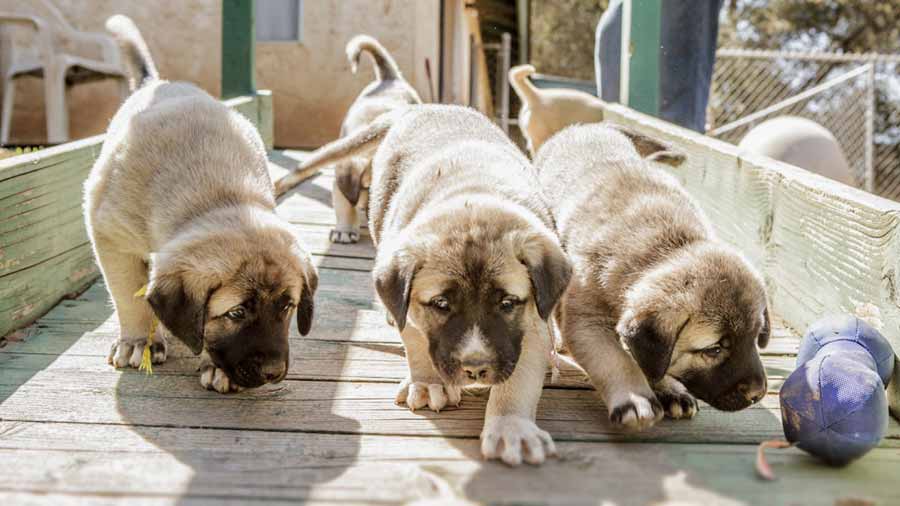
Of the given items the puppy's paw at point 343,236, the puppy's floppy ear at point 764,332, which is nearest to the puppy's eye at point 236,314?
the puppy's floppy ear at point 764,332

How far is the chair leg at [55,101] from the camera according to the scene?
9523mm

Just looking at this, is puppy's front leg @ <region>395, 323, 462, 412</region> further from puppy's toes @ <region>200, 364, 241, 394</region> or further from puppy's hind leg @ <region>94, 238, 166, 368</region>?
puppy's hind leg @ <region>94, 238, 166, 368</region>

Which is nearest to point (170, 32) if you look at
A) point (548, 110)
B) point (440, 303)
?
point (548, 110)

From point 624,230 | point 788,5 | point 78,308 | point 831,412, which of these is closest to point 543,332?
point 624,230

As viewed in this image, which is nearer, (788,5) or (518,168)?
(518,168)

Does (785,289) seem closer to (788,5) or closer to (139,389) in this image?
(139,389)

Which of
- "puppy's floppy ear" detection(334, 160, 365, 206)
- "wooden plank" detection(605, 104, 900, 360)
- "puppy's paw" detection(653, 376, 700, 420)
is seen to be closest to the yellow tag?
"puppy's paw" detection(653, 376, 700, 420)

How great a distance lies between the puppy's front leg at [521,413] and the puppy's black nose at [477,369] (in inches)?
5.0

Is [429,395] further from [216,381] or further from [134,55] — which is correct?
[134,55]

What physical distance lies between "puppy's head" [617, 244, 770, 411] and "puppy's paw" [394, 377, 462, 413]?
60 centimetres

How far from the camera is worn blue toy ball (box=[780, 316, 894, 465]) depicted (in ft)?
8.92

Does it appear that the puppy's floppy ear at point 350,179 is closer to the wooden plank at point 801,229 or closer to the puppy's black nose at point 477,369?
the wooden plank at point 801,229

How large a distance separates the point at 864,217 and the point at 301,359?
2119 mm

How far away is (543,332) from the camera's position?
327cm
